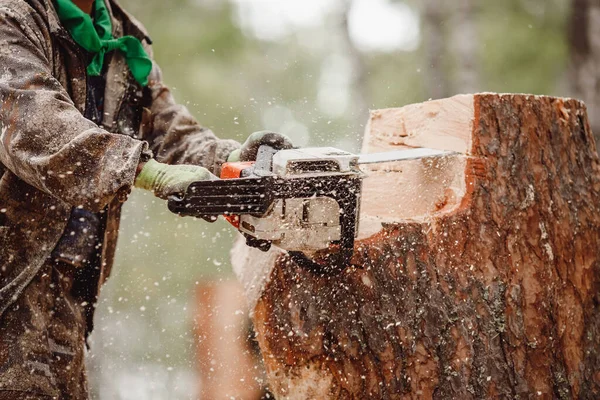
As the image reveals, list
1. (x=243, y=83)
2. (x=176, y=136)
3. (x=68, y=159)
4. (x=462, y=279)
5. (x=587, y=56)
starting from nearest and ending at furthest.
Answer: (x=68, y=159) < (x=462, y=279) < (x=176, y=136) < (x=587, y=56) < (x=243, y=83)

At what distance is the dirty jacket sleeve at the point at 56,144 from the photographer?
5.09ft

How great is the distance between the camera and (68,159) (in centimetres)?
155

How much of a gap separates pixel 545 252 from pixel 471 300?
400mm

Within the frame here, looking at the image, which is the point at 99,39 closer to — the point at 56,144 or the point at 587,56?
the point at 56,144

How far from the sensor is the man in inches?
61.9

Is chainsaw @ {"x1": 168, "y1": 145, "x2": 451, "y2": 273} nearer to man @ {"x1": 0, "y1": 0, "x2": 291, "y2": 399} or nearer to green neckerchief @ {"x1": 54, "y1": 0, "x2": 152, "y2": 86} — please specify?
man @ {"x1": 0, "y1": 0, "x2": 291, "y2": 399}

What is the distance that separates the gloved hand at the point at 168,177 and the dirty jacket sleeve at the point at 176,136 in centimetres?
55

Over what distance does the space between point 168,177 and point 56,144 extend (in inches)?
13.1

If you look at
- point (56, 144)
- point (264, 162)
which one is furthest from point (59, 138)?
point (264, 162)

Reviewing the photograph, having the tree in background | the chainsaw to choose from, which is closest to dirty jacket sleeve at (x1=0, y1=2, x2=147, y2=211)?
the chainsaw

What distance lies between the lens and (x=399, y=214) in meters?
2.23

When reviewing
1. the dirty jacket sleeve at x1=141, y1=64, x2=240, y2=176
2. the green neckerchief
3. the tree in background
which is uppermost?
the tree in background

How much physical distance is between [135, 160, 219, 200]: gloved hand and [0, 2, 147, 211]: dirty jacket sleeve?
6 centimetres

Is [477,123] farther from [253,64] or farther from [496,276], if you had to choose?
[253,64]
